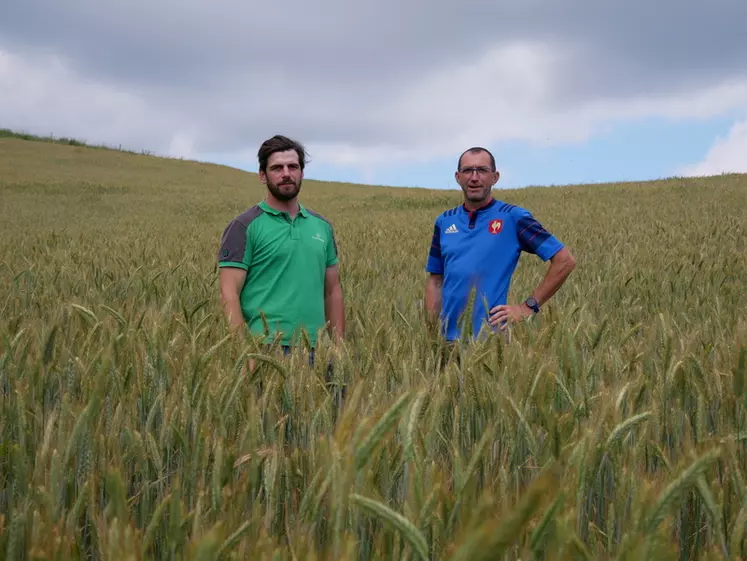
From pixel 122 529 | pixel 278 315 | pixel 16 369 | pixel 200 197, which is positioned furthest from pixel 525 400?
pixel 200 197

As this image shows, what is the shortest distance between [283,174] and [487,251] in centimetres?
102

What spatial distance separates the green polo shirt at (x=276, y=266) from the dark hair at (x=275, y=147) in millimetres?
212

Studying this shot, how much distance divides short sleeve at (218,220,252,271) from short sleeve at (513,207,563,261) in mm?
→ 1291

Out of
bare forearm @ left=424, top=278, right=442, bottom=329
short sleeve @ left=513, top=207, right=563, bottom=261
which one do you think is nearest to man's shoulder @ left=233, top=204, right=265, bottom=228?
bare forearm @ left=424, top=278, right=442, bottom=329

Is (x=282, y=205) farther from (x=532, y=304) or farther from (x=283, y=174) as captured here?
(x=532, y=304)

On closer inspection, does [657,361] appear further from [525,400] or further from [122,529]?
[122,529]

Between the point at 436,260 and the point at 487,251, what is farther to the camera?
the point at 436,260

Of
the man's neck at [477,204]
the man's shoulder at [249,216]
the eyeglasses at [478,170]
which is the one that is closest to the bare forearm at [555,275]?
the man's neck at [477,204]

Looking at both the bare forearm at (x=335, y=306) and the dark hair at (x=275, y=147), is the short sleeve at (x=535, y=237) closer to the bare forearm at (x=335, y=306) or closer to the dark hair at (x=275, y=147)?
the bare forearm at (x=335, y=306)

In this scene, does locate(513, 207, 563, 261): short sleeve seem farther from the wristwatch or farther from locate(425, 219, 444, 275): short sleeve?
locate(425, 219, 444, 275): short sleeve

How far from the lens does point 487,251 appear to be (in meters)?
3.00

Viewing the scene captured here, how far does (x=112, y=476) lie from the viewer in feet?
2.19

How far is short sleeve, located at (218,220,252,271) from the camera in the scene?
2812 mm

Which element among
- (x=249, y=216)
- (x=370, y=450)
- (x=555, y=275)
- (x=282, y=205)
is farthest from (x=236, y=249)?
(x=370, y=450)
